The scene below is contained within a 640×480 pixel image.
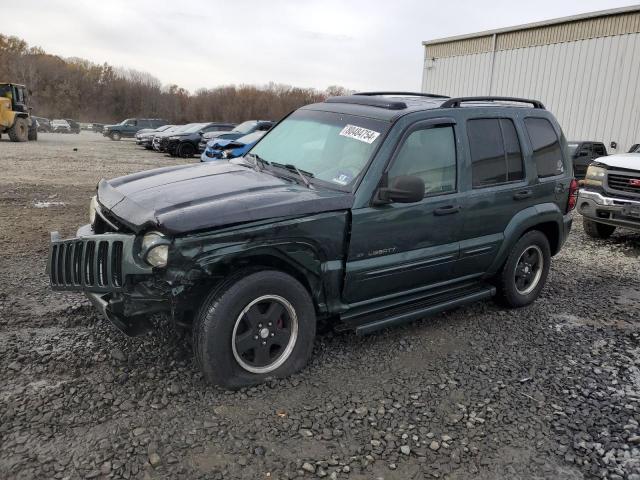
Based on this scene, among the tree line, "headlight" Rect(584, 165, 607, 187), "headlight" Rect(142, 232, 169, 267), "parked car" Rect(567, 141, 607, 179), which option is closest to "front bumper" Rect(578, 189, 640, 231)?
"headlight" Rect(584, 165, 607, 187)

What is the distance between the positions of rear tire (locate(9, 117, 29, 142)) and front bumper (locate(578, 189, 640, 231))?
2611 cm

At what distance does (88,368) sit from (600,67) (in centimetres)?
2197

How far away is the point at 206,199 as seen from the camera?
129 inches

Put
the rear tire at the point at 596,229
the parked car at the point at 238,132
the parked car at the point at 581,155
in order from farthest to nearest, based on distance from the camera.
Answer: the parked car at the point at 238,132
the parked car at the point at 581,155
the rear tire at the point at 596,229

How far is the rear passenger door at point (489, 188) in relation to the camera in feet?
14.0

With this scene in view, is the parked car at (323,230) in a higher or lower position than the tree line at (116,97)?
lower

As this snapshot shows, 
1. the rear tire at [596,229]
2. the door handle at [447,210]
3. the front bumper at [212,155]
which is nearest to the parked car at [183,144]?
the front bumper at [212,155]

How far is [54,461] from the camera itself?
2570 millimetres

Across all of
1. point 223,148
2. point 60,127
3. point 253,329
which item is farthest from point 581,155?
point 60,127

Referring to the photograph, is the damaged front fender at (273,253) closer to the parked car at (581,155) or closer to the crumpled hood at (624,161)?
the crumpled hood at (624,161)

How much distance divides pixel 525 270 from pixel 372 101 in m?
2.27

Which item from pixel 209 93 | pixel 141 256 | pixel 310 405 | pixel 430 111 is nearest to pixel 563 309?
pixel 430 111

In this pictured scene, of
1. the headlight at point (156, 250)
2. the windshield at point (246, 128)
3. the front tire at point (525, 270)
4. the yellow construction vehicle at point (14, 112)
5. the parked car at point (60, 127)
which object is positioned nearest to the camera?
the headlight at point (156, 250)

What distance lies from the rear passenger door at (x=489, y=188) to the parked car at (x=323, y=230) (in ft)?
0.05
